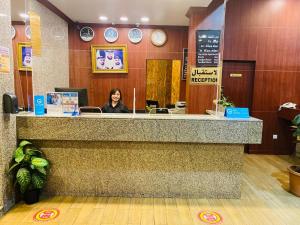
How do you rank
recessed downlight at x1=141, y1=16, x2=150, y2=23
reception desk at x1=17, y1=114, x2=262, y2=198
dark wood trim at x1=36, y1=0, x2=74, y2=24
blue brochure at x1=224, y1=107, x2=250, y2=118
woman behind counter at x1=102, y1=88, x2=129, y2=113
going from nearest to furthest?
reception desk at x1=17, y1=114, x2=262, y2=198
blue brochure at x1=224, y1=107, x2=250, y2=118
woman behind counter at x1=102, y1=88, x2=129, y2=113
dark wood trim at x1=36, y1=0, x2=74, y2=24
recessed downlight at x1=141, y1=16, x2=150, y2=23

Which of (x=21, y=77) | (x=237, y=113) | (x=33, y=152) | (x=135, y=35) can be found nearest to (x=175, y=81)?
(x=135, y=35)

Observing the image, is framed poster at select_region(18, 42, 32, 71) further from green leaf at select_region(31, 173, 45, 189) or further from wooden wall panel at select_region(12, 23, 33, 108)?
green leaf at select_region(31, 173, 45, 189)

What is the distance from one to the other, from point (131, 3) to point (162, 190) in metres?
3.22

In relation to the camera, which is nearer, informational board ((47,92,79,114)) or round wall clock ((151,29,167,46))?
informational board ((47,92,79,114))

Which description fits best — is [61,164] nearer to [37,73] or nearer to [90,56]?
[37,73]

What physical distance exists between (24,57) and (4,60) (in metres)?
1.53

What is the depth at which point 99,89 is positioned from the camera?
4.32 metres

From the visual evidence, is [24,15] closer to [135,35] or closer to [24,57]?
[24,57]

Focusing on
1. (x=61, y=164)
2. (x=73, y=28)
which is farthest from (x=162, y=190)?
(x=73, y=28)

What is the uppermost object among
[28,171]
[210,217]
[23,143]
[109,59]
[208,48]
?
[208,48]

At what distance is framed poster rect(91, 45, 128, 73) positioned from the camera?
14.1ft

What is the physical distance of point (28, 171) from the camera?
2393 mm

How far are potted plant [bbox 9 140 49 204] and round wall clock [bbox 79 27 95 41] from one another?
9.40 ft

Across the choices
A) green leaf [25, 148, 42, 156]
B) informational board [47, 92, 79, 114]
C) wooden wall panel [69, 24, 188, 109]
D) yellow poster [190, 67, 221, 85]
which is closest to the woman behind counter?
wooden wall panel [69, 24, 188, 109]
